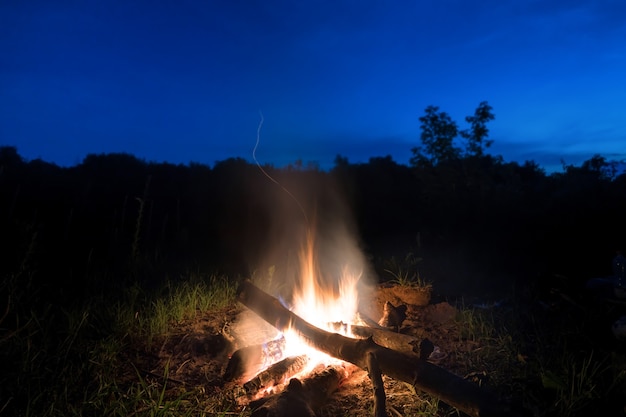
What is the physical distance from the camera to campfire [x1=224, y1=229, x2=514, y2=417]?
2438mm

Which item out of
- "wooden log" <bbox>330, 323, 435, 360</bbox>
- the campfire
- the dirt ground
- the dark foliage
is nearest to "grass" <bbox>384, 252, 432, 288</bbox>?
the dirt ground

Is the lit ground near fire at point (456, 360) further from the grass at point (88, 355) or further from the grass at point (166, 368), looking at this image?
the grass at point (88, 355)

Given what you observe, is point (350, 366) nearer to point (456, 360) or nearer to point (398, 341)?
point (398, 341)

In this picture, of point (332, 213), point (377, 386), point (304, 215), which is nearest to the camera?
point (377, 386)

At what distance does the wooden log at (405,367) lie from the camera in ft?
7.23

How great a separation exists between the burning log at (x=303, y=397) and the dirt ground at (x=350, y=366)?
0.08m

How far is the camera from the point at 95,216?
10.9 metres

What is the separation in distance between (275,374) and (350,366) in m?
0.65

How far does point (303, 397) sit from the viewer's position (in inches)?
103

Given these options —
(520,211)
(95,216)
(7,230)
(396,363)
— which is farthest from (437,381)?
(95,216)

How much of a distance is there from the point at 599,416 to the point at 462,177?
10.8 m

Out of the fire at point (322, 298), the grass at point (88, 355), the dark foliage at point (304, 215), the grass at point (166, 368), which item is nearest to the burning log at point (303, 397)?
the grass at point (166, 368)

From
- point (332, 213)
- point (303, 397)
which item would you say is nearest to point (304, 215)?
point (332, 213)

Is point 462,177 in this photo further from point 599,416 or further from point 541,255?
point 599,416
